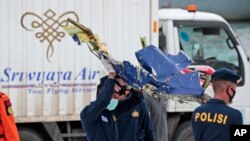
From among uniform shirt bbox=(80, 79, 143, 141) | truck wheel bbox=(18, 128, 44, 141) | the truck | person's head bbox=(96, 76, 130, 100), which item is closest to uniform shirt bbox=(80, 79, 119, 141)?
uniform shirt bbox=(80, 79, 143, 141)

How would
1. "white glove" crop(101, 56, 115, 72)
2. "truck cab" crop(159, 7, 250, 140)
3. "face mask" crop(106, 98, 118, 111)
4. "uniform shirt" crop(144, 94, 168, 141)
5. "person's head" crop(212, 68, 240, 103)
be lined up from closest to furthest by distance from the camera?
1. "white glove" crop(101, 56, 115, 72)
2. "person's head" crop(212, 68, 240, 103)
3. "face mask" crop(106, 98, 118, 111)
4. "uniform shirt" crop(144, 94, 168, 141)
5. "truck cab" crop(159, 7, 250, 140)

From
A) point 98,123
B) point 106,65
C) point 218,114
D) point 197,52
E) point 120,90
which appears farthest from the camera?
point 197,52

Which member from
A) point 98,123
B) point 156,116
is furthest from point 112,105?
point 156,116

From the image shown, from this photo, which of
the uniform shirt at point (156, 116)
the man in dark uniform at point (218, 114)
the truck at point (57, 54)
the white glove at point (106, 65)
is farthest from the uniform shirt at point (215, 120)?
the truck at point (57, 54)

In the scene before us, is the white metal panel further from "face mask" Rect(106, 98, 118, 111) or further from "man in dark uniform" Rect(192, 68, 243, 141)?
"man in dark uniform" Rect(192, 68, 243, 141)

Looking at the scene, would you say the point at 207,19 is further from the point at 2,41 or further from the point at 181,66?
the point at 181,66

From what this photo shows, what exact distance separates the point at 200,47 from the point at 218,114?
495 centimetres

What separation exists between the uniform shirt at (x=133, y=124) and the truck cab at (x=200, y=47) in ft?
12.7

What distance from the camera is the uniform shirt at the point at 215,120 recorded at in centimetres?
546

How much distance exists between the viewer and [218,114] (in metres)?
5.51

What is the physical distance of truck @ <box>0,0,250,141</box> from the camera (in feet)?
29.8

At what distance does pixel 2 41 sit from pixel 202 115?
401 centimetres

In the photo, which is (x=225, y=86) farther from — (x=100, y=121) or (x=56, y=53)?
(x=56, y=53)

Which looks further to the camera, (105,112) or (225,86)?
(105,112)
